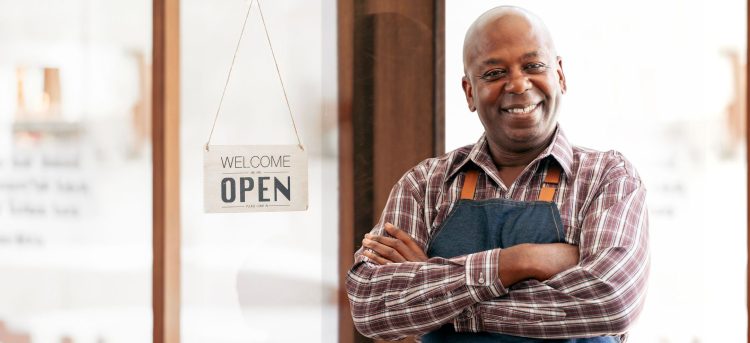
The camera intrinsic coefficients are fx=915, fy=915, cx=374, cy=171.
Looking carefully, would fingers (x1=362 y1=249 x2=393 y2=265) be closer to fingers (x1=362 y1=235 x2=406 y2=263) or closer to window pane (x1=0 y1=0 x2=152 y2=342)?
fingers (x1=362 y1=235 x2=406 y2=263)

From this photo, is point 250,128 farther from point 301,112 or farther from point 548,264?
point 548,264

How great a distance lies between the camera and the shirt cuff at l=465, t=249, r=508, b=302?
196 centimetres

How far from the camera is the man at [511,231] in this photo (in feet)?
6.31

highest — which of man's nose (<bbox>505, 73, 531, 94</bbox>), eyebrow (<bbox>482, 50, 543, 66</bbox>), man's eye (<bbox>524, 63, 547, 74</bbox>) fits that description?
eyebrow (<bbox>482, 50, 543, 66</bbox>)

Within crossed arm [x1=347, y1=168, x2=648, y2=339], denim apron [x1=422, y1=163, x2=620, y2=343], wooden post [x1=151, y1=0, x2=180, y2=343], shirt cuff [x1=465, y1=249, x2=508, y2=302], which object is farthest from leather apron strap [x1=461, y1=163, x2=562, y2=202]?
wooden post [x1=151, y1=0, x2=180, y2=343]

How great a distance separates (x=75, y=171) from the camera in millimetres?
2775

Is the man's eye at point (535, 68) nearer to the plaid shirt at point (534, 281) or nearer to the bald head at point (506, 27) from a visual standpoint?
the bald head at point (506, 27)

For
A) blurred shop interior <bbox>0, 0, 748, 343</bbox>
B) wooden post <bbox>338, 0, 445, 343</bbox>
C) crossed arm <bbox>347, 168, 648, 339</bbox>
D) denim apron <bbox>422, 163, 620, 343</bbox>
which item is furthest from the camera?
wooden post <bbox>338, 0, 445, 343</bbox>

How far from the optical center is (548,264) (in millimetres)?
1963

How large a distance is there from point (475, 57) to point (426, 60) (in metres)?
0.81

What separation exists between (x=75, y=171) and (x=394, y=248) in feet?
3.77

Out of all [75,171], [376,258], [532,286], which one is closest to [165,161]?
[75,171]

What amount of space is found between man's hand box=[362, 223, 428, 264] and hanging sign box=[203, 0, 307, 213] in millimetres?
766

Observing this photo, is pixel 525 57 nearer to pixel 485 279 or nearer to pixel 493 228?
pixel 493 228
